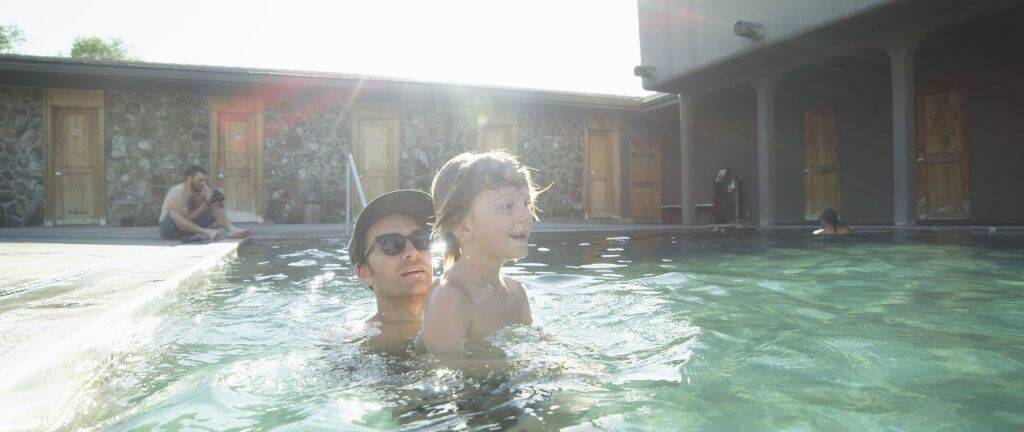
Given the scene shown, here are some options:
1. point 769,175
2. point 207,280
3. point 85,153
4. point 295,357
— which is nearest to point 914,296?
point 295,357

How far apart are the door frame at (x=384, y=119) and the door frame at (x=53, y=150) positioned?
4.74m

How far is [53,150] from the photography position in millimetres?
12633

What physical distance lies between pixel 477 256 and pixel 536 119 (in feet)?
43.6

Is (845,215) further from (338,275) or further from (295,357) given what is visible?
(295,357)

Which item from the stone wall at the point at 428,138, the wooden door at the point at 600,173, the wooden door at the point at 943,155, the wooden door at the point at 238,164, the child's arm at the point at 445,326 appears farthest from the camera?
the wooden door at the point at 600,173

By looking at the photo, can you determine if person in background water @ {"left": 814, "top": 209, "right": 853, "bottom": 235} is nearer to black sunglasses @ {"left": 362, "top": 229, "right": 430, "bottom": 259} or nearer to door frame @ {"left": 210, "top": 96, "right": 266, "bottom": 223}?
black sunglasses @ {"left": 362, "top": 229, "right": 430, "bottom": 259}

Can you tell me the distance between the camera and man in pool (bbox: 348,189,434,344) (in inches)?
108

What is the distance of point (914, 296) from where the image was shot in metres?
3.72

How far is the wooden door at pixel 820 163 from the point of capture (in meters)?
12.5

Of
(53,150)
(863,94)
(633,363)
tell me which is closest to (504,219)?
(633,363)

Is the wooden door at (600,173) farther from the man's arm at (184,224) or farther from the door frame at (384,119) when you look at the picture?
the man's arm at (184,224)

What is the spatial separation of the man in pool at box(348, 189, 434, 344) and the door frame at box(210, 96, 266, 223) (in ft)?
37.8

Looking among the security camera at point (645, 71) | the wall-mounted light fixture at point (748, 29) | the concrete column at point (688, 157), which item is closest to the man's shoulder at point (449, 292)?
the wall-mounted light fixture at point (748, 29)

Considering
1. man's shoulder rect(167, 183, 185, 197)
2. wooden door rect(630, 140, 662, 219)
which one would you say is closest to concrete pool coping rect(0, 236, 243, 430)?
man's shoulder rect(167, 183, 185, 197)
